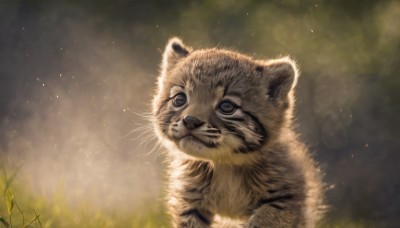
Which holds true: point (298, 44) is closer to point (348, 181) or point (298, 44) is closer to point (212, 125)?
point (348, 181)

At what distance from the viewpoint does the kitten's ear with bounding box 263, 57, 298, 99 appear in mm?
6035

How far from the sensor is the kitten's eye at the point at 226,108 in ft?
18.4

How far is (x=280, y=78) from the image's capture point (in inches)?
239

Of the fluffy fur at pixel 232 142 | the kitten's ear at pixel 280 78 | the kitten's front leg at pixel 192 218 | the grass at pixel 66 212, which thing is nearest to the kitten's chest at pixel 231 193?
the fluffy fur at pixel 232 142

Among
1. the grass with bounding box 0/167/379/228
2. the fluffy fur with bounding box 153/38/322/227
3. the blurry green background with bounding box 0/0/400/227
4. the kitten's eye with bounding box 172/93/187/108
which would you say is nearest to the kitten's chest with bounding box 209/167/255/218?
the fluffy fur with bounding box 153/38/322/227

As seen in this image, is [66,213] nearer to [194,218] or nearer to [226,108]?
[194,218]

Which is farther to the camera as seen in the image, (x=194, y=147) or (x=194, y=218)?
(x=194, y=218)

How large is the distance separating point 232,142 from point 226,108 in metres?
0.28

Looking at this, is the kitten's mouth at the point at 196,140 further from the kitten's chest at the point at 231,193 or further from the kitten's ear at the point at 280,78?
the kitten's ear at the point at 280,78

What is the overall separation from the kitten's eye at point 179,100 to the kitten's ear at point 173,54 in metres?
0.71

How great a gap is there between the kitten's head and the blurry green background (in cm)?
324

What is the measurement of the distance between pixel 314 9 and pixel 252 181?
516 centimetres

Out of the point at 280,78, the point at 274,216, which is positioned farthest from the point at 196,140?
the point at 280,78

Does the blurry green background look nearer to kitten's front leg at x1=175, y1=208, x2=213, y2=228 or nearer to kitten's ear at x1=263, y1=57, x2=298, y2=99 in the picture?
kitten's front leg at x1=175, y1=208, x2=213, y2=228
